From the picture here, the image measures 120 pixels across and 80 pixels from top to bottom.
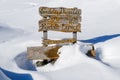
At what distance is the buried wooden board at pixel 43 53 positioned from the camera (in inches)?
406

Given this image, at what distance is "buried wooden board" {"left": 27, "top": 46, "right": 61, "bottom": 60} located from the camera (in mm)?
10305


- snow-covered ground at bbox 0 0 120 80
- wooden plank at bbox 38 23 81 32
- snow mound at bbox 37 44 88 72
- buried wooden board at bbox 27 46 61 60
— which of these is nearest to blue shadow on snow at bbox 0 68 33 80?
snow-covered ground at bbox 0 0 120 80

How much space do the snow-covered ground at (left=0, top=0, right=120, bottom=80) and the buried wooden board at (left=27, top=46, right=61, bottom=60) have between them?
216mm

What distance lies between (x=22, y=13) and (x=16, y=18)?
1.41 m

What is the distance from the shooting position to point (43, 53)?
1056 centimetres

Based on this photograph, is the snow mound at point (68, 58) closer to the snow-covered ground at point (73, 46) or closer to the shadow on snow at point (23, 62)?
the snow-covered ground at point (73, 46)

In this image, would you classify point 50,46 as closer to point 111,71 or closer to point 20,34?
point 111,71

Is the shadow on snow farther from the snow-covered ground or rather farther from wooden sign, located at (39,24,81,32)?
wooden sign, located at (39,24,81,32)

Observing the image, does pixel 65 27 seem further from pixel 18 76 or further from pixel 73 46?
pixel 18 76

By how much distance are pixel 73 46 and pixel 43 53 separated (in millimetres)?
813

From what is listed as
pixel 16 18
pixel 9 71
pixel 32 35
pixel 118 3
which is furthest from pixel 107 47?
pixel 16 18

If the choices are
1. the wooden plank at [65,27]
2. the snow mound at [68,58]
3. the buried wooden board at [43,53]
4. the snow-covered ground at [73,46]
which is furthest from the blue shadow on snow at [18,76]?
the wooden plank at [65,27]

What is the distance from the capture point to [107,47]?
1129 centimetres

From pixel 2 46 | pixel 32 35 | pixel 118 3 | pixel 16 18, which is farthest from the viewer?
pixel 16 18
